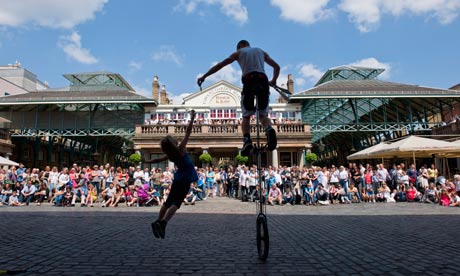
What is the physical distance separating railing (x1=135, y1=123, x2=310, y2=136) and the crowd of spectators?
9.78 metres

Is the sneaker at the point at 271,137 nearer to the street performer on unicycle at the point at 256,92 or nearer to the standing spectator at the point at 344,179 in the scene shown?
the street performer on unicycle at the point at 256,92

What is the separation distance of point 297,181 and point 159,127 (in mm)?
15113

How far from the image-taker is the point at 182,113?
33.9 m

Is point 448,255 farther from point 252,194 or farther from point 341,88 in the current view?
point 341,88

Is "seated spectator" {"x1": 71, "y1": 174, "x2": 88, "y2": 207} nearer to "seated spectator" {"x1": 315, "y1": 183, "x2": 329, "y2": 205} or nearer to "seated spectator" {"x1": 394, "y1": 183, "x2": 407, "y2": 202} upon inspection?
"seated spectator" {"x1": 315, "y1": 183, "x2": 329, "y2": 205}

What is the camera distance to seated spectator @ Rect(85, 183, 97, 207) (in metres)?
15.2

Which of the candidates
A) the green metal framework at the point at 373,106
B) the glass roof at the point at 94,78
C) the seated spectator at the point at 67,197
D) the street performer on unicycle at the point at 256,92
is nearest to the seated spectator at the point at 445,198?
the street performer on unicycle at the point at 256,92

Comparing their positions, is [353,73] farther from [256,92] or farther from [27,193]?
[256,92]

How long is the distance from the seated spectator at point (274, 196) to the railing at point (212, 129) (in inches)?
454

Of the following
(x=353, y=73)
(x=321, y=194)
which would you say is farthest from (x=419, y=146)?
(x=353, y=73)

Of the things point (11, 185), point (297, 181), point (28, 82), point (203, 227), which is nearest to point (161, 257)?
point (203, 227)

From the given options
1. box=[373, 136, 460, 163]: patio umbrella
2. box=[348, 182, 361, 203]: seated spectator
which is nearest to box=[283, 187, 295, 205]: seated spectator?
box=[348, 182, 361, 203]: seated spectator

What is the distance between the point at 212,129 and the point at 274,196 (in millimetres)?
12509

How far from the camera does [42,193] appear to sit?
16391 mm
